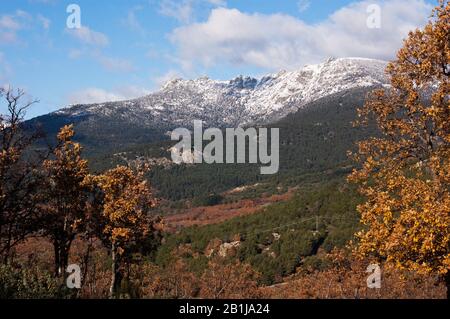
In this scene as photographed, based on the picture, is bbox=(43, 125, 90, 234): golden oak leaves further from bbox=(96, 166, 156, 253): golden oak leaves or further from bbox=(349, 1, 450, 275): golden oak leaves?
bbox=(349, 1, 450, 275): golden oak leaves

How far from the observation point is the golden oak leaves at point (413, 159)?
44.9 feet

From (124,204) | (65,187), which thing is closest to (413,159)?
(124,204)

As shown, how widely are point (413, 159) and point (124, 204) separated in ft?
48.7

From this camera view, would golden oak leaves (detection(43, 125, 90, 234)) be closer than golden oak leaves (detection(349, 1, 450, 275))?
No

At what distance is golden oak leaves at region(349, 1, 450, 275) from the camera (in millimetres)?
13688

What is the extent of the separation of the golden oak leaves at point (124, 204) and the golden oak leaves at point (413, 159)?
41.8 feet

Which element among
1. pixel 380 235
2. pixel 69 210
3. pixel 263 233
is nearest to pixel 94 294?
pixel 69 210

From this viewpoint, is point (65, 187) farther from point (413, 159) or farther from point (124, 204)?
point (413, 159)

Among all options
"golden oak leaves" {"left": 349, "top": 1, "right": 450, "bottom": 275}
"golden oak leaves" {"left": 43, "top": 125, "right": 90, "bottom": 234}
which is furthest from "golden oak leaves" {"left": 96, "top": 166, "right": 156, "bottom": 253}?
"golden oak leaves" {"left": 349, "top": 1, "right": 450, "bottom": 275}

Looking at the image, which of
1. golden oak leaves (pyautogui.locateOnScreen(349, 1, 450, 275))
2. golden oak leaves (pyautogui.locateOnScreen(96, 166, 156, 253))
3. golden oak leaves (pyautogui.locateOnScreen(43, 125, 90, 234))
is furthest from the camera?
golden oak leaves (pyautogui.locateOnScreen(96, 166, 156, 253))

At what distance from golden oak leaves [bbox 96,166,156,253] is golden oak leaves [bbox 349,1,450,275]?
12728 millimetres

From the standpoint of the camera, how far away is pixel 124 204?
86.9ft

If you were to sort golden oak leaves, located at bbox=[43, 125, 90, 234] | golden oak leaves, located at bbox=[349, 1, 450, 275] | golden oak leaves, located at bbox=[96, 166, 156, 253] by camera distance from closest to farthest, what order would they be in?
golden oak leaves, located at bbox=[349, 1, 450, 275], golden oak leaves, located at bbox=[43, 125, 90, 234], golden oak leaves, located at bbox=[96, 166, 156, 253]
